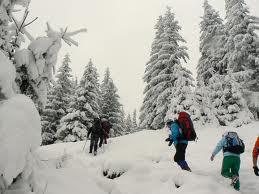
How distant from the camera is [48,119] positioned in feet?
124

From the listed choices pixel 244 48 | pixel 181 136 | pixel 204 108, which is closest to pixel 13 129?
pixel 181 136

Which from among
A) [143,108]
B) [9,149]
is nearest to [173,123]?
[9,149]

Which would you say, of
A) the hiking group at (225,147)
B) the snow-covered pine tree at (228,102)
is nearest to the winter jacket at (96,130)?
the hiking group at (225,147)

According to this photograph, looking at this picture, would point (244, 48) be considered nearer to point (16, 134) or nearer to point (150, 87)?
point (150, 87)

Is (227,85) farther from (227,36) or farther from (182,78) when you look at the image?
(227,36)

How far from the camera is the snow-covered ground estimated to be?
6.43 m

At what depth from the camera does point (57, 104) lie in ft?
128

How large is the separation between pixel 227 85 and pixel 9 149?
24.7 metres

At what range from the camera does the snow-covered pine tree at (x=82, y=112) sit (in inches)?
1398

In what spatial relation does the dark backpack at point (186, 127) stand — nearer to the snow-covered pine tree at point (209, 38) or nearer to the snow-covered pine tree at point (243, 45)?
the snow-covered pine tree at point (243, 45)

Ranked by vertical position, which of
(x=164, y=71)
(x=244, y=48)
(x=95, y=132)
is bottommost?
(x=95, y=132)

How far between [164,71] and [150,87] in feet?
9.57

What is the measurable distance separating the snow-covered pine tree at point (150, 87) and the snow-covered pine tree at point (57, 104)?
26.4 ft

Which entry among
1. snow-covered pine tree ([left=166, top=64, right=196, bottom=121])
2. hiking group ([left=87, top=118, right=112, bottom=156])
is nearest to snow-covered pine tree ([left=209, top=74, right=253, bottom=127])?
snow-covered pine tree ([left=166, top=64, right=196, bottom=121])
